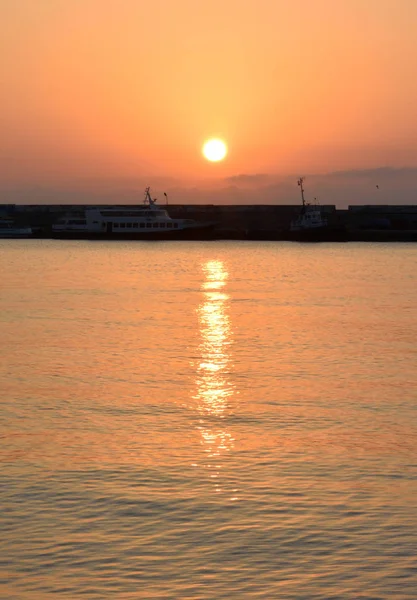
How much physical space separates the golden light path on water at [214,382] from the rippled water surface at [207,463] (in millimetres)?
78

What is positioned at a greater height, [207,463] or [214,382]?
[207,463]

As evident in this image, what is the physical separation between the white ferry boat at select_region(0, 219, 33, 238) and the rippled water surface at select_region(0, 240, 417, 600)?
147094mm

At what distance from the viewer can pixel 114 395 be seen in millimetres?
21500

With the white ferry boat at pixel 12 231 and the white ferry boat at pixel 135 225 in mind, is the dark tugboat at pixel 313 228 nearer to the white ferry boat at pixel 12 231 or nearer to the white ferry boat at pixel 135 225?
the white ferry boat at pixel 135 225

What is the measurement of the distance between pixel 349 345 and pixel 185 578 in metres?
21.7

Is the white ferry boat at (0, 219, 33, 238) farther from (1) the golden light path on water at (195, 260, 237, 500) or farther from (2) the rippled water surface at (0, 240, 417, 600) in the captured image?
(2) the rippled water surface at (0, 240, 417, 600)

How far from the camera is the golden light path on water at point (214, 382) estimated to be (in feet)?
54.0

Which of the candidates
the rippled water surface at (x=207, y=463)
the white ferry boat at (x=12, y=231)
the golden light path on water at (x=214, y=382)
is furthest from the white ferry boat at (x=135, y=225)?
the rippled water surface at (x=207, y=463)

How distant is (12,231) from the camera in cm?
18200

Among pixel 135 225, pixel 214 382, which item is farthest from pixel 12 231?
pixel 214 382

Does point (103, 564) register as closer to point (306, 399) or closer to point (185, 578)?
point (185, 578)

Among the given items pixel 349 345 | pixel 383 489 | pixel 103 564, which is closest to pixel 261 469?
pixel 383 489

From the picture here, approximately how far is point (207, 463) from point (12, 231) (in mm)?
170916

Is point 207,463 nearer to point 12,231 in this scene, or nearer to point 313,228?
point 313,228
